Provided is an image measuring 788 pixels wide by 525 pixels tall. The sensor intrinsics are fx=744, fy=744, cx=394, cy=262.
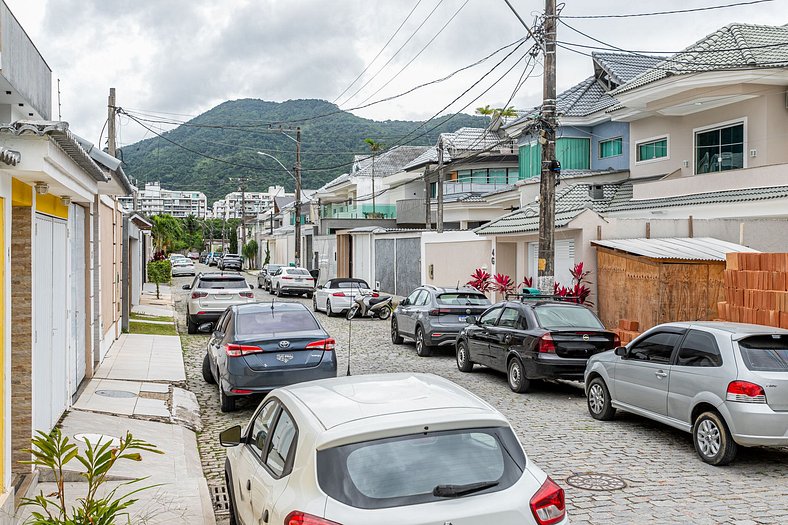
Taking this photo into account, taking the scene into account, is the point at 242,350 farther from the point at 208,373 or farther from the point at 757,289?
the point at 757,289

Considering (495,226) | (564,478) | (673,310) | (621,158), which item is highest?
(621,158)

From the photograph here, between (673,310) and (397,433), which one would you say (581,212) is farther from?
(397,433)

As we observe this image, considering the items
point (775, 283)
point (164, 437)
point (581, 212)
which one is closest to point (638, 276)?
point (581, 212)

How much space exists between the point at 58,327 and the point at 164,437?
2077mm

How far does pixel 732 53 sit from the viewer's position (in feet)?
72.8

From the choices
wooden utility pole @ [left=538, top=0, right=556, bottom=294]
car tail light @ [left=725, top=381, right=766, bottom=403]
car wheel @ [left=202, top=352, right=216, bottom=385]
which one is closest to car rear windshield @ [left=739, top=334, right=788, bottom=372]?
car tail light @ [left=725, top=381, right=766, bottom=403]

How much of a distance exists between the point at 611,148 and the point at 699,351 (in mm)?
23175

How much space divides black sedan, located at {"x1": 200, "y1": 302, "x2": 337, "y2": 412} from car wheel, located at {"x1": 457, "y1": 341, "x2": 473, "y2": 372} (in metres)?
4.57

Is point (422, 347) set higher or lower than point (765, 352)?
lower

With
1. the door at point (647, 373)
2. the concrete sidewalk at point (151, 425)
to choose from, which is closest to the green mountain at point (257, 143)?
the concrete sidewalk at point (151, 425)

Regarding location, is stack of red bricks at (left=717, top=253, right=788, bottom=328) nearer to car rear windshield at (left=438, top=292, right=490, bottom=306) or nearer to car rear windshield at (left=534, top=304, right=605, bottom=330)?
car rear windshield at (left=534, top=304, right=605, bottom=330)

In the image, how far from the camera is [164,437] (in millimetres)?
9633

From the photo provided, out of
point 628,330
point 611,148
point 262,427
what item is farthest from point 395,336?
point 611,148

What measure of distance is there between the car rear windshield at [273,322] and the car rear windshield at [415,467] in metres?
7.32
